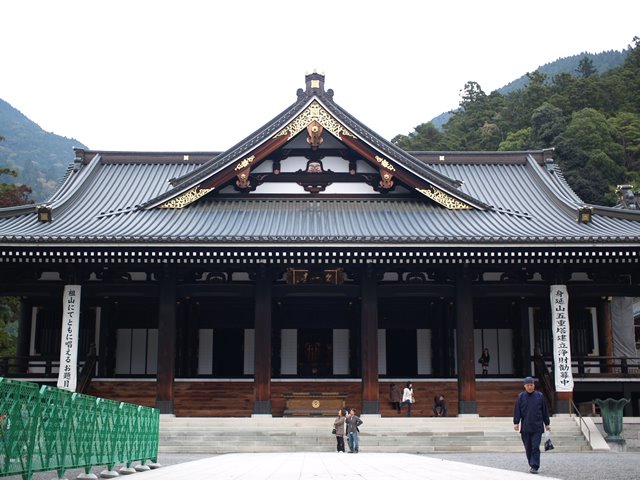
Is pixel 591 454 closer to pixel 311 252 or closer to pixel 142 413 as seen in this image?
pixel 311 252

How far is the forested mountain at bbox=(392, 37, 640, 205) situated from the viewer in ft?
234

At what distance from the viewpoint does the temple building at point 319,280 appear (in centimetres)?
2230

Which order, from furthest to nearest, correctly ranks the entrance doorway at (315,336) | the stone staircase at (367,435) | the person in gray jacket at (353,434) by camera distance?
1. the entrance doorway at (315,336)
2. the stone staircase at (367,435)
3. the person in gray jacket at (353,434)

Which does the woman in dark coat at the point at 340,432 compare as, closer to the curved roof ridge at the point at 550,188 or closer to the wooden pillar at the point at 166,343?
the wooden pillar at the point at 166,343

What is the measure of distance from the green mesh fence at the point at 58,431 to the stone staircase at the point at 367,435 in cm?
730

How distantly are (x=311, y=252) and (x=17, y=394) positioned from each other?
14491 mm

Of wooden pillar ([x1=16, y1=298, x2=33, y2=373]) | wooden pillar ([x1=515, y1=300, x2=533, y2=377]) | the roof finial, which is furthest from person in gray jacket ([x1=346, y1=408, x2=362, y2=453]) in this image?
wooden pillar ([x1=16, y1=298, x2=33, y2=373])

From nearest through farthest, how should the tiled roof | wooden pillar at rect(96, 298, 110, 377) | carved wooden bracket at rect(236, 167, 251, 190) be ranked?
the tiled roof < carved wooden bracket at rect(236, 167, 251, 190) < wooden pillar at rect(96, 298, 110, 377)

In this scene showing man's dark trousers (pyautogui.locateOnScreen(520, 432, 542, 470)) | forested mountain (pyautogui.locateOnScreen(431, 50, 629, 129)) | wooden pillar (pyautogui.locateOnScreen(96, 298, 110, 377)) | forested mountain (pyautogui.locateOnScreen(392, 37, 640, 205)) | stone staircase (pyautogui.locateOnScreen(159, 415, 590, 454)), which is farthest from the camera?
forested mountain (pyautogui.locateOnScreen(431, 50, 629, 129))

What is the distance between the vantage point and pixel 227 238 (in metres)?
21.5

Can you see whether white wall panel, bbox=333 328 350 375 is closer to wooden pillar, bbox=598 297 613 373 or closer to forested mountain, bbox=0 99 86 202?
wooden pillar, bbox=598 297 613 373

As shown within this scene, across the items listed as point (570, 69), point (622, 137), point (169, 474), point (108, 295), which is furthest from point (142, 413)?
point (570, 69)

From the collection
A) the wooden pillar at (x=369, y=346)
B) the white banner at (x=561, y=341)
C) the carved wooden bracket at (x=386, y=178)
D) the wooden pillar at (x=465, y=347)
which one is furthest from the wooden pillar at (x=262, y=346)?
the white banner at (x=561, y=341)

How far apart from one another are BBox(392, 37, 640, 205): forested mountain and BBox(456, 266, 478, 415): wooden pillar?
4799 cm
